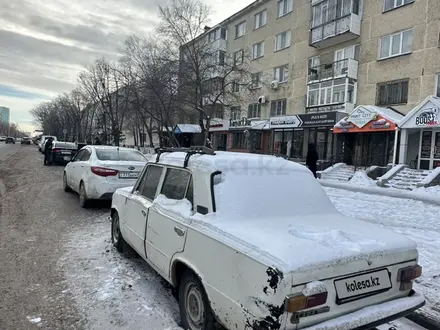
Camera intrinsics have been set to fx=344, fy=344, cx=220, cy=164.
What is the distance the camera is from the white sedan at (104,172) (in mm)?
7848

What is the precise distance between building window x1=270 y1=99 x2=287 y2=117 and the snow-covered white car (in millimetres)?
24685

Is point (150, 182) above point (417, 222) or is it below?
above

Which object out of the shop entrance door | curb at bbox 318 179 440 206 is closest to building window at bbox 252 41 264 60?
the shop entrance door

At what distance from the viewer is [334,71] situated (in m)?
22.8

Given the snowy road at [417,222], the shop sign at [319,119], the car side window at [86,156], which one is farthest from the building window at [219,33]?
the car side window at [86,156]

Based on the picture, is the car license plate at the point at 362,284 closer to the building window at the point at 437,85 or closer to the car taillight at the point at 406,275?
the car taillight at the point at 406,275

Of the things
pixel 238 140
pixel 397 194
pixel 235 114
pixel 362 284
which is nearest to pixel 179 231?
pixel 362 284

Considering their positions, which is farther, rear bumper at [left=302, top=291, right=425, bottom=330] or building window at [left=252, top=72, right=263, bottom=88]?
building window at [left=252, top=72, right=263, bottom=88]

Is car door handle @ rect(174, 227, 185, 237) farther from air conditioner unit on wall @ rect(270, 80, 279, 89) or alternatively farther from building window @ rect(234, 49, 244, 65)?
air conditioner unit on wall @ rect(270, 80, 279, 89)

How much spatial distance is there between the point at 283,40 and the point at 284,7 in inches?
108

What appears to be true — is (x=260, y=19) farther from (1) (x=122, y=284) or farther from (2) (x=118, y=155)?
(1) (x=122, y=284)

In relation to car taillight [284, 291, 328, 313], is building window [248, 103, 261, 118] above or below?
above

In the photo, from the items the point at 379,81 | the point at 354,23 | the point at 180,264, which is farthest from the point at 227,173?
the point at 354,23

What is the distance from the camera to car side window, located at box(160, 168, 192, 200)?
336 cm
